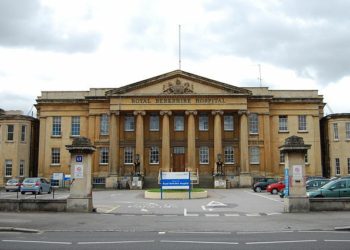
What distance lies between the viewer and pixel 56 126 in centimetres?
5581

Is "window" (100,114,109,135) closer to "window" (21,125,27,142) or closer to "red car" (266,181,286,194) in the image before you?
"window" (21,125,27,142)

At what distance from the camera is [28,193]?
4100 cm

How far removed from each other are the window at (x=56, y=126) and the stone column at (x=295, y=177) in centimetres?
3957

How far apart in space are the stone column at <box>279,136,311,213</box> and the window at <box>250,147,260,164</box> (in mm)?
32620

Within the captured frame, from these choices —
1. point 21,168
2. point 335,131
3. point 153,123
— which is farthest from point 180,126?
point 21,168

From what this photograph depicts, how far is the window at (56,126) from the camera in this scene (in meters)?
55.6

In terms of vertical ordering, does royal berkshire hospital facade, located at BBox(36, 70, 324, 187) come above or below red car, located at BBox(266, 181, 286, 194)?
above

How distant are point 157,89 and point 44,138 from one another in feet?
51.3

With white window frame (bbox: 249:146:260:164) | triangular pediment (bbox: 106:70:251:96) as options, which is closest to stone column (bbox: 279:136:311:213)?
triangular pediment (bbox: 106:70:251:96)

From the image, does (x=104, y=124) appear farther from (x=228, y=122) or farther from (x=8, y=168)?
(x=228, y=122)

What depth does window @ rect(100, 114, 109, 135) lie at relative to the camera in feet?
180

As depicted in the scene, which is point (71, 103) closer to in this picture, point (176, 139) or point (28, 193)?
point (176, 139)

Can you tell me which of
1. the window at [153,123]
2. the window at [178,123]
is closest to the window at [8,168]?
the window at [153,123]

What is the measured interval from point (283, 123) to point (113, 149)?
21315 mm
